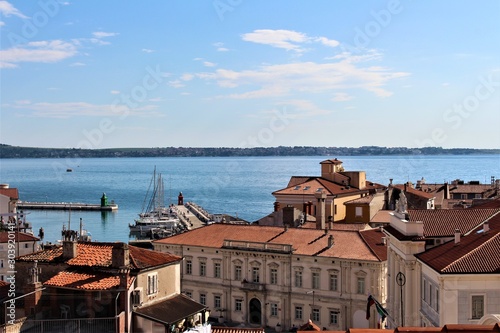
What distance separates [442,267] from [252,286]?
22.5 meters

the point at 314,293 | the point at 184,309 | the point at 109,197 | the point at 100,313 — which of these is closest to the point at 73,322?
the point at 100,313

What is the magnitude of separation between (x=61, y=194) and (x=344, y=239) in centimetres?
16508

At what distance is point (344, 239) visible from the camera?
44.1 metres

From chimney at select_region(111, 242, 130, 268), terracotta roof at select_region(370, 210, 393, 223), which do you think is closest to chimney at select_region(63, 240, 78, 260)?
chimney at select_region(111, 242, 130, 268)

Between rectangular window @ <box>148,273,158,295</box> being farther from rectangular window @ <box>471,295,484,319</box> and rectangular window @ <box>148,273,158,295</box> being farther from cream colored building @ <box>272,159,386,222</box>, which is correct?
cream colored building @ <box>272,159,386,222</box>

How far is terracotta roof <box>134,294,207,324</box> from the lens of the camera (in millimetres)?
24375

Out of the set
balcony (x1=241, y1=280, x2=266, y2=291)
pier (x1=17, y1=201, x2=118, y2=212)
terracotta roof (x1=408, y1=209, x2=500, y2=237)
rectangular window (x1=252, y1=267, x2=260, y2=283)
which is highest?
terracotta roof (x1=408, y1=209, x2=500, y2=237)

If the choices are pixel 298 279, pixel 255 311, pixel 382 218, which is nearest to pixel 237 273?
pixel 255 311

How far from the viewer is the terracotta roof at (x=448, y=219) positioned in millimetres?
29139

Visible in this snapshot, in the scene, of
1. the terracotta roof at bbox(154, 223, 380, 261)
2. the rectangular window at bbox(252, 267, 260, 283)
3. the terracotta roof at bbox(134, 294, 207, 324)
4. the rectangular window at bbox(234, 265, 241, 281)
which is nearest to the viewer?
the terracotta roof at bbox(134, 294, 207, 324)

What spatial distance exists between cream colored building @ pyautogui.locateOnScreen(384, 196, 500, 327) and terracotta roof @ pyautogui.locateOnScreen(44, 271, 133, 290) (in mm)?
12006

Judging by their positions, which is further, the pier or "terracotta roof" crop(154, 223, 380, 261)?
the pier

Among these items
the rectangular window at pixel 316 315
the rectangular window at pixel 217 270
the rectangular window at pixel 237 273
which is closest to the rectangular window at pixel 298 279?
the rectangular window at pixel 316 315

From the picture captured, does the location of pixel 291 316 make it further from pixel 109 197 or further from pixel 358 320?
pixel 109 197
